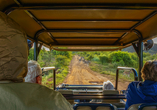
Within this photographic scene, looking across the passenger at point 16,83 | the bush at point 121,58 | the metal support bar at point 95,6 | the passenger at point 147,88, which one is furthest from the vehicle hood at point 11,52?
the bush at point 121,58

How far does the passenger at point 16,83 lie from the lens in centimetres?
38

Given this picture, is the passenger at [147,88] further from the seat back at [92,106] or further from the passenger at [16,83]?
the passenger at [16,83]

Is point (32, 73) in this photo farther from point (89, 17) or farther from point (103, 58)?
point (103, 58)

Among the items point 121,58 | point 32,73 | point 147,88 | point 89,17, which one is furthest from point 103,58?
point 32,73

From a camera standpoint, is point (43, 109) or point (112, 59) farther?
point (112, 59)

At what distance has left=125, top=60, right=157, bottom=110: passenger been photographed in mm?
1202

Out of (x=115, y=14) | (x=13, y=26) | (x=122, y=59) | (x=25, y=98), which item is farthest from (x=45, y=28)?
(x=122, y=59)

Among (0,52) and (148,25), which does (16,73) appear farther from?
(148,25)

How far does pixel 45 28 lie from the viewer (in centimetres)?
218

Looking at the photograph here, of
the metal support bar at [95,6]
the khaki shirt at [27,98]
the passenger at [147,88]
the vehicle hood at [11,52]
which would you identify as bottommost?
the passenger at [147,88]

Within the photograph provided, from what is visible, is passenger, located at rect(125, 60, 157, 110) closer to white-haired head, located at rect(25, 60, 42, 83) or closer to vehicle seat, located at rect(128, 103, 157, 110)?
vehicle seat, located at rect(128, 103, 157, 110)

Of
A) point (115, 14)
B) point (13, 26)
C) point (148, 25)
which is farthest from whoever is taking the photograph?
point (148, 25)

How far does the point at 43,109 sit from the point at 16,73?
0.22 metres

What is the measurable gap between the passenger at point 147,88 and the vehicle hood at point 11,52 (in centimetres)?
135
